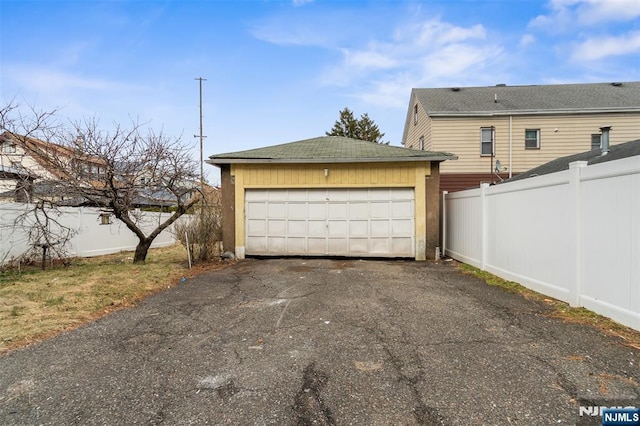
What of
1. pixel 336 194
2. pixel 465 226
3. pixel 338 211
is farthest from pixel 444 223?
pixel 336 194

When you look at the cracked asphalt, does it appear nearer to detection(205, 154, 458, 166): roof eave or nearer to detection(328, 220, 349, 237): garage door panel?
detection(328, 220, 349, 237): garage door panel

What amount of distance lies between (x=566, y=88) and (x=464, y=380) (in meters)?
20.1

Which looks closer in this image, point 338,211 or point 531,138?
point 338,211

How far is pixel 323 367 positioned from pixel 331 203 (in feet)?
23.7

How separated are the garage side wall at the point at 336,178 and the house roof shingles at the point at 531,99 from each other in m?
7.42

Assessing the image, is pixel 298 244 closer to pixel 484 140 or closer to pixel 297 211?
pixel 297 211

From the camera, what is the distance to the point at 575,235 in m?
4.53

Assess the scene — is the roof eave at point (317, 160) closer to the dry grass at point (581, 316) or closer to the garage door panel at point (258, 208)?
the garage door panel at point (258, 208)

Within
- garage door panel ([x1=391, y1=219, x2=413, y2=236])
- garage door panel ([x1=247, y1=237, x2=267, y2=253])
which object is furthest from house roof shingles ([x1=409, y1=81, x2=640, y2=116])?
garage door panel ([x1=247, y1=237, x2=267, y2=253])

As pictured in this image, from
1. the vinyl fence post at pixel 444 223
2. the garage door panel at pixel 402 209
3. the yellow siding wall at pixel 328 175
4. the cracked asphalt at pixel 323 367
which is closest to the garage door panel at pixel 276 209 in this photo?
the yellow siding wall at pixel 328 175

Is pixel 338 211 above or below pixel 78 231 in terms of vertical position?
above

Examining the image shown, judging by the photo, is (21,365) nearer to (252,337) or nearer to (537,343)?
(252,337)

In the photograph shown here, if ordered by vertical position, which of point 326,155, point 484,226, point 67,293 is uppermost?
point 326,155

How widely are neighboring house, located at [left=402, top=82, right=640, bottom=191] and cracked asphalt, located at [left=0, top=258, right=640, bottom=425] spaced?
1165 centimetres
